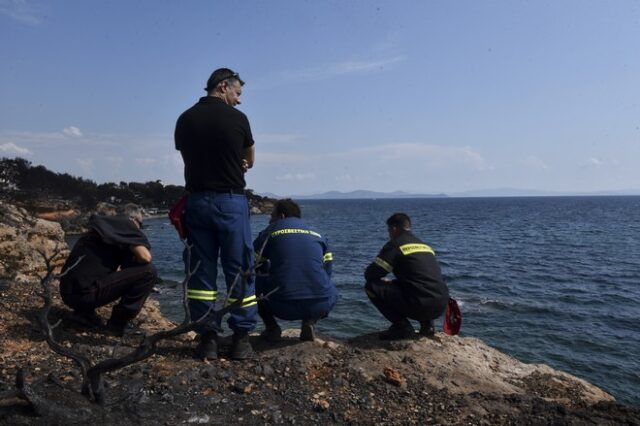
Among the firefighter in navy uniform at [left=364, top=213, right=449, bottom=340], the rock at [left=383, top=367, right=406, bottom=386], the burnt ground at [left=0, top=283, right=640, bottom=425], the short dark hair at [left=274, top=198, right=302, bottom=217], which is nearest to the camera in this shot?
the burnt ground at [left=0, top=283, right=640, bottom=425]

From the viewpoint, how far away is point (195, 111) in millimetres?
4293

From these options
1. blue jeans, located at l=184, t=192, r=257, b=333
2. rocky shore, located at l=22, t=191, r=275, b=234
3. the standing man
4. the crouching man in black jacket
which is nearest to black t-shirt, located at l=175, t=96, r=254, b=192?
the standing man

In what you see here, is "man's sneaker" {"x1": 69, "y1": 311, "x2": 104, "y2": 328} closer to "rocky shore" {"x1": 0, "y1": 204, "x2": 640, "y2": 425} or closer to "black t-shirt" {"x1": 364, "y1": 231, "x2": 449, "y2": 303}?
"rocky shore" {"x1": 0, "y1": 204, "x2": 640, "y2": 425}

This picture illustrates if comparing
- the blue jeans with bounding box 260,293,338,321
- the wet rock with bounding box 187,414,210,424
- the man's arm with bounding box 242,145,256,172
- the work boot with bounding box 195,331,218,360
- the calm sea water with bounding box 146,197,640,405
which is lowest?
the calm sea water with bounding box 146,197,640,405

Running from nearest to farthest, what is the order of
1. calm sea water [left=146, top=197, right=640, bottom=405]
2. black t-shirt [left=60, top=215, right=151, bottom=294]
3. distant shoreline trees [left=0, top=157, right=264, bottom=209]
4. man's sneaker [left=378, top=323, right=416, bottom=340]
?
black t-shirt [left=60, top=215, right=151, bottom=294], man's sneaker [left=378, top=323, right=416, bottom=340], calm sea water [left=146, top=197, right=640, bottom=405], distant shoreline trees [left=0, top=157, right=264, bottom=209]

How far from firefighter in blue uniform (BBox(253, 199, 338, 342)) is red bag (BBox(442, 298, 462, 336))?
72.1 inches

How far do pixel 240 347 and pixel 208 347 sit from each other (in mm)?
290

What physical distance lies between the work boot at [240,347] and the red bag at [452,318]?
9.27ft

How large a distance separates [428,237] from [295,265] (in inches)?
1605

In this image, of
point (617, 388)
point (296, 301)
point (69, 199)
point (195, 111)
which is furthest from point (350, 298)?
point (69, 199)

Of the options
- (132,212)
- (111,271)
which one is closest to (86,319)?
(111,271)

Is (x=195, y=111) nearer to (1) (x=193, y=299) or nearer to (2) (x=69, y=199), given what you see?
(1) (x=193, y=299)

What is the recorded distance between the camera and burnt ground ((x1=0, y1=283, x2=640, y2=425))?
326cm

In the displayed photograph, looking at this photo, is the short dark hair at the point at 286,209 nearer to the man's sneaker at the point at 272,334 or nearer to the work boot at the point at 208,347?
the man's sneaker at the point at 272,334
